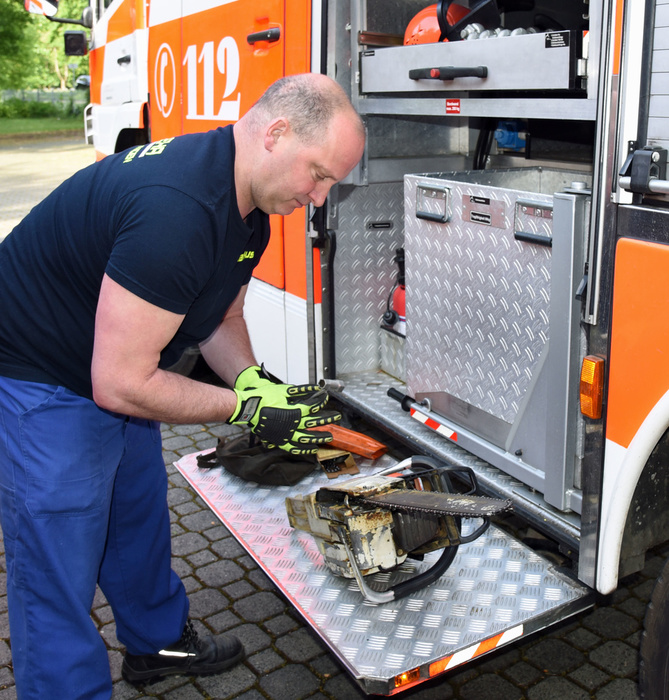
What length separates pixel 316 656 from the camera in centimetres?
280

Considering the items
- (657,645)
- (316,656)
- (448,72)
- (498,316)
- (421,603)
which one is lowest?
(316,656)

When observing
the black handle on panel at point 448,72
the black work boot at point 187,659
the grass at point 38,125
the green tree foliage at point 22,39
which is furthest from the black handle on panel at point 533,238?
the grass at point 38,125

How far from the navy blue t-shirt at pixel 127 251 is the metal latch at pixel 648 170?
950mm

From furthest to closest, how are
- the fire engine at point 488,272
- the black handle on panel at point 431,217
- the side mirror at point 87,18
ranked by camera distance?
1. the side mirror at point 87,18
2. the black handle on panel at point 431,217
3. the fire engine at point 488,272

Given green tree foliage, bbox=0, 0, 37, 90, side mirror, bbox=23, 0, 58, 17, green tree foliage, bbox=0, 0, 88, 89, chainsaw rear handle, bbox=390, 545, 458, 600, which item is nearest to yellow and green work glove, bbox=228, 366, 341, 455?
chainsaw rear handle, bbox=390, 545, 458, 600

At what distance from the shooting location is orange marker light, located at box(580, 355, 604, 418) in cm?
217

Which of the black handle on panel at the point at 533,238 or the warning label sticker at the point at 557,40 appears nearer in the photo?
the warning label sticker at the point at 557,40

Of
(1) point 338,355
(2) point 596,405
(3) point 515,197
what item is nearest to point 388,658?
(2) point 596,405

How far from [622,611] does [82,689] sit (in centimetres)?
192

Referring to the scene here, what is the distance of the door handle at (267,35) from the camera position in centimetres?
344

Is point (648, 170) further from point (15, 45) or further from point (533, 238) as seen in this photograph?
point (15, 45)

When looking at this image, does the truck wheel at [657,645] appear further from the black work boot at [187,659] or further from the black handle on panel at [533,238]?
the black work boot at [187,659]

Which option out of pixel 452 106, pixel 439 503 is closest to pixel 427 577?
pixel 439 503

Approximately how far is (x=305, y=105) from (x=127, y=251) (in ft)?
1.80
